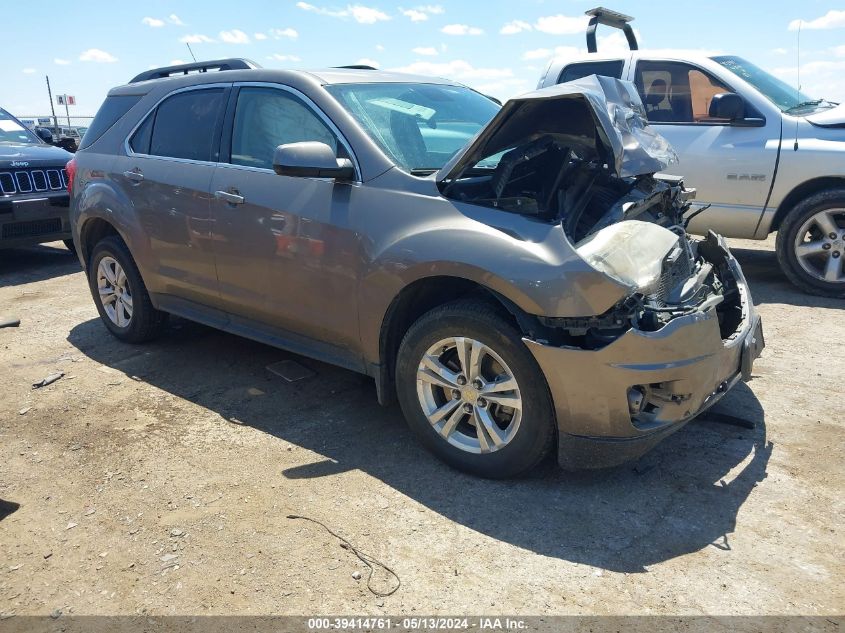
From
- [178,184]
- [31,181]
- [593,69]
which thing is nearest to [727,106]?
[593,69]

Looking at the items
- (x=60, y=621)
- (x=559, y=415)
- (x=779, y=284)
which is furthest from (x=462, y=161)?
(x=779, y=284)

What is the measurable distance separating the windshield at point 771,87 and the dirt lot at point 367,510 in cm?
304

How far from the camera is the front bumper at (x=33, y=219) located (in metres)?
7.91

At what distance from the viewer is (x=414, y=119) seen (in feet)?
13.2

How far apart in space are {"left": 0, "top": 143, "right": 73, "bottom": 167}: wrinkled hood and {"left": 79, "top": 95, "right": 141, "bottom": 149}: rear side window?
3.51 metres

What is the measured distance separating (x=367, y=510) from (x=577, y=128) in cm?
207

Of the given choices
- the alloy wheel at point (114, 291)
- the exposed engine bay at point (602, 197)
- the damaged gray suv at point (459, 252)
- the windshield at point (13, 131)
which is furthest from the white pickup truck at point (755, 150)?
the windshield at point (13, 131)

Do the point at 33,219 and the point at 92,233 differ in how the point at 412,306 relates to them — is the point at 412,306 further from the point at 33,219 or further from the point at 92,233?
the point at 33,219

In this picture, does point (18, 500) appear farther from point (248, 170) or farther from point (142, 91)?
point (142, 91)

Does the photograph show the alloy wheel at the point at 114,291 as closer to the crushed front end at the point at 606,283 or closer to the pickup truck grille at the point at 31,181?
the crushed front end at the point at 606,283

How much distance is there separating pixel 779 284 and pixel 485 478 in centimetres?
470

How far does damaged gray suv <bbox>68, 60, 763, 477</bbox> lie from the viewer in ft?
9.71

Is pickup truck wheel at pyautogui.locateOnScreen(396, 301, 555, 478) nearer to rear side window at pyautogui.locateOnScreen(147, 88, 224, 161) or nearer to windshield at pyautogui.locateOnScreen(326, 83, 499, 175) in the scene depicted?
windshield at pyautogui.locateOnScreen(326, 83, 499, 175)

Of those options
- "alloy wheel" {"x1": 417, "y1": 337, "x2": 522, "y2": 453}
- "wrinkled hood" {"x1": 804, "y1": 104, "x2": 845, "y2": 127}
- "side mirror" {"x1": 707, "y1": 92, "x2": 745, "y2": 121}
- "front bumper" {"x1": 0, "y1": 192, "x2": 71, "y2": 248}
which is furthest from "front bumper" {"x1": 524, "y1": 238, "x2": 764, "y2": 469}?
"front bumper" {"x1": 0, "y1": 192, "x2": 71, "y2": 248}
